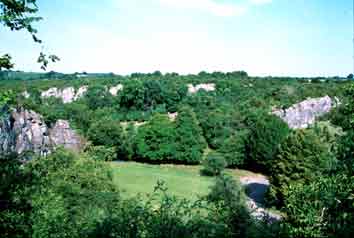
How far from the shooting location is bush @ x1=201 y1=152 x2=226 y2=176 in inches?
1581

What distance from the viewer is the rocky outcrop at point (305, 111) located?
2254 inches

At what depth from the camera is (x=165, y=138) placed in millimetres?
47719

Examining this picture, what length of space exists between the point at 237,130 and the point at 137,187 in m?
20.8

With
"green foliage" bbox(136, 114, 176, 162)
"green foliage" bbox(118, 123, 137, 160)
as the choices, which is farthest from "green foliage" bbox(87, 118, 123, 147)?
"green foliage" bbox(136, 114, 176, 162)

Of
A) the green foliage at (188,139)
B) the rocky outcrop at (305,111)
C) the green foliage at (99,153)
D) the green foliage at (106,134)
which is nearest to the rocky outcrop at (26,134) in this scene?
the green foliage at (99,153)

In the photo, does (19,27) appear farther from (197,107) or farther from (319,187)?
(197,107)

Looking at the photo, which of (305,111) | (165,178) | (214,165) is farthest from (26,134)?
(305,111)

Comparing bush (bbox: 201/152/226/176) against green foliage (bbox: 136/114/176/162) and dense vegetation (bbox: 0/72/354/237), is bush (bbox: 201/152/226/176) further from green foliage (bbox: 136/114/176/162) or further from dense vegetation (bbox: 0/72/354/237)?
green foliage (bbox: 136/114/176/162)

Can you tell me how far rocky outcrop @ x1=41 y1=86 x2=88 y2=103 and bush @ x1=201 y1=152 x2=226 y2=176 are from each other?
44.5 m

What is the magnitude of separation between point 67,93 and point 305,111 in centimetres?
4554

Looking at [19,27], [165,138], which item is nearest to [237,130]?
[165,138]

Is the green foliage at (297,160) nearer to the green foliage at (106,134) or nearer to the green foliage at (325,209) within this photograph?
the green foliage at (325,209)

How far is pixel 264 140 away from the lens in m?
41.9

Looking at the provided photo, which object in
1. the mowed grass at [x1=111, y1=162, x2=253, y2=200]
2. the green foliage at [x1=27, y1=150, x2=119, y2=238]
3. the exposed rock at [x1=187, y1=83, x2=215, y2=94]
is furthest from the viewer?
the exposed rock at [x1=187, y1=83, x2=215, y2=94]
